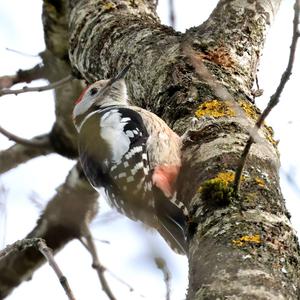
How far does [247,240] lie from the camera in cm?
229

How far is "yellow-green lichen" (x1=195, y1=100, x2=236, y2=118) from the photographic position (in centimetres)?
316

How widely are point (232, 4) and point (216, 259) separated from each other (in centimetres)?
216

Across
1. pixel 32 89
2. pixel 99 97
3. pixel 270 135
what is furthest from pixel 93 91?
pixel 270 135

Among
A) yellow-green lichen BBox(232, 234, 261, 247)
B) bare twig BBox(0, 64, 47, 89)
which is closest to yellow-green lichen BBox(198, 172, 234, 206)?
yellow-green lichen BBox(232, 234, 261, 247)

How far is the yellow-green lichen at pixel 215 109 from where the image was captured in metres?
3.16

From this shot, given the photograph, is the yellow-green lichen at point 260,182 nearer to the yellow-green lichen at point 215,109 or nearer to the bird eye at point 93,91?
the yellow-green lichen at point 215,109

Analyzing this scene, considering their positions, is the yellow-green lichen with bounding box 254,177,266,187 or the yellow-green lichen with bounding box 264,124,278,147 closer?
the yellow-green lichen with bounding box 254,177,266,187

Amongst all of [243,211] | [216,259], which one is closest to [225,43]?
[243,211]

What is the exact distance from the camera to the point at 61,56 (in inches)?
211

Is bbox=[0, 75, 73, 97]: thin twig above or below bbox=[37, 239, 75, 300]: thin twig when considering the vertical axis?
above

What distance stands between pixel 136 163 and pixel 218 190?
1.37 m

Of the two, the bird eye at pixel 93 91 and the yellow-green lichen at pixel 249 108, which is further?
the bird eye at pixel 93 91

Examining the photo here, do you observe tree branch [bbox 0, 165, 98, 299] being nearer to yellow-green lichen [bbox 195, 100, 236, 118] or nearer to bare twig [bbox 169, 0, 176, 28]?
yellow-green lichen [bbox 195, 100, 236, 118]

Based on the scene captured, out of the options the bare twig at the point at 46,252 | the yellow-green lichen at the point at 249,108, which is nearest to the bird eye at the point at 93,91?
the yellow-green lichen at the point at 249,108
